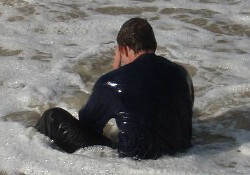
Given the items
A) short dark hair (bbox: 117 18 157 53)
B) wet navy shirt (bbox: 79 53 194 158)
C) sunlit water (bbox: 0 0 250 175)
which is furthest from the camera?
sunlit water (bbox: 0 0 250 175)

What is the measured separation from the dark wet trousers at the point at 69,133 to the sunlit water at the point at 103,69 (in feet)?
0.24

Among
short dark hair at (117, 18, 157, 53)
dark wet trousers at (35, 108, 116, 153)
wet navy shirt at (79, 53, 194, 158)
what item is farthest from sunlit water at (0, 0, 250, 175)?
short dark hair at (117, 18, 157, 53)

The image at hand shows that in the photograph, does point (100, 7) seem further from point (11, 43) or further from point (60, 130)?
point (60, 130)

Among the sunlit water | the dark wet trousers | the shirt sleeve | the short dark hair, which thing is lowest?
the sunlit water

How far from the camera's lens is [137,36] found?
12.9 feet

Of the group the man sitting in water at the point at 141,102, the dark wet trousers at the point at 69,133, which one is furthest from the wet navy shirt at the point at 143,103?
the dark wet trousers at the point at 69,133

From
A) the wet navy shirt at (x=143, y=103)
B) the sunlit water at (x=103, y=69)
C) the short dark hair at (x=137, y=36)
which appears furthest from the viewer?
the sunlit water at (x=103, y=69)

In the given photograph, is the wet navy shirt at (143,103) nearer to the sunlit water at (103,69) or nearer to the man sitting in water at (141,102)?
the man sitting in water at (141,102)

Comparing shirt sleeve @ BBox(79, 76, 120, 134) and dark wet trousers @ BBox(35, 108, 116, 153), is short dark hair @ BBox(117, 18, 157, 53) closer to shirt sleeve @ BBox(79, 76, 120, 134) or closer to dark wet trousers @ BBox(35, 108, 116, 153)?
shirt sleeve @ BBox(79, 76, 120, 134)

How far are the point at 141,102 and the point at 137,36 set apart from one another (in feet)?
1.56

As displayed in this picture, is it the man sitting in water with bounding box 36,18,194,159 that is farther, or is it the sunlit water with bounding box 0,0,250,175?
the sunlit water with bounding box 0,0,250,175

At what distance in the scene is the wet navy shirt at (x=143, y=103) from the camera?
3.82 m

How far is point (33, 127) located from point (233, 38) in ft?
12.2

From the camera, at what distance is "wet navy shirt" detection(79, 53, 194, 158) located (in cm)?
382
